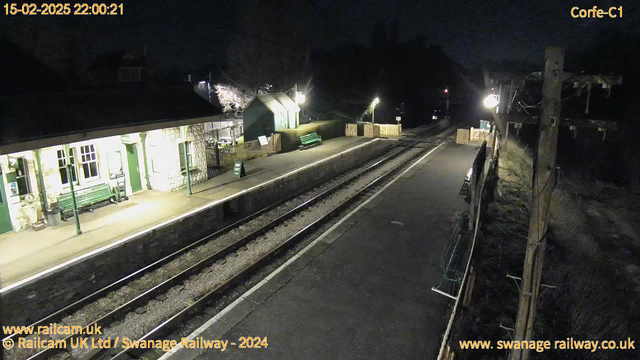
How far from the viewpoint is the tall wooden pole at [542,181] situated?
4.89m

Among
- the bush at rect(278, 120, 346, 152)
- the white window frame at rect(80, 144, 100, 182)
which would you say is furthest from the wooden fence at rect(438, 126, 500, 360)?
the white window frame at rect(80, 144, 100, 182)

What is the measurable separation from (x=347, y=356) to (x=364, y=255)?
4065mm

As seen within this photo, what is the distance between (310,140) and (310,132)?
1417 mm

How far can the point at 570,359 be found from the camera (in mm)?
7871

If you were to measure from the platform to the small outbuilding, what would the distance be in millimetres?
14879

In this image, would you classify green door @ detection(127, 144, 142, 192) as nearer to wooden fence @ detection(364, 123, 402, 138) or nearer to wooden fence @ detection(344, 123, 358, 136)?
wooden fence @ detection(364, 123, 402, 138)

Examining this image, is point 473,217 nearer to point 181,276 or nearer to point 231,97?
point 181,276

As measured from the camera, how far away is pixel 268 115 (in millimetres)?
26516

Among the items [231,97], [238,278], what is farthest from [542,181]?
[231,97]

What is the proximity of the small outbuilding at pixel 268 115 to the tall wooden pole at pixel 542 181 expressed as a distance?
22013 mm

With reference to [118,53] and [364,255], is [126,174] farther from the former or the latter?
[364,255]

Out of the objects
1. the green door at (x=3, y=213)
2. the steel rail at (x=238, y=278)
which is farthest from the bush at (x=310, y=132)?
the green door at (x=3, y=213)

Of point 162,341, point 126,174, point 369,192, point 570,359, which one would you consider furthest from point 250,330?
point 369,192

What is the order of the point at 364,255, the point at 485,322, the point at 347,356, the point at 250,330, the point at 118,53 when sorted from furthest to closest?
the point at 118,53, the point at 364,255, the point at 485,322, the point at 250,330, the point at 347,356
